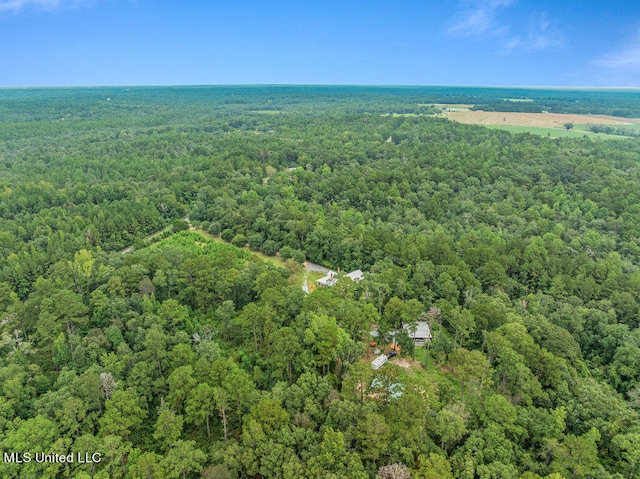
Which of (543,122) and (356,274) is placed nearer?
(356,274)

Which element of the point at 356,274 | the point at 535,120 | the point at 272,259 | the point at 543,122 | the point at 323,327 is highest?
the point at 535,120

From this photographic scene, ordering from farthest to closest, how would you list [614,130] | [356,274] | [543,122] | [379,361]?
1. [543,122]
2. [614,130]
3. [356,274]
4. [379,361]

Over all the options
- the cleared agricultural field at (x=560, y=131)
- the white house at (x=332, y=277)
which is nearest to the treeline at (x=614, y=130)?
the cleared agricultural field at (x=560, y=131)

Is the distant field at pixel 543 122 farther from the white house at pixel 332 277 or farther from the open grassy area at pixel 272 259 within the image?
the open grassy area at pixel 272 259

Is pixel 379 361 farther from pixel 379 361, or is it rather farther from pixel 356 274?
pixel 356 274

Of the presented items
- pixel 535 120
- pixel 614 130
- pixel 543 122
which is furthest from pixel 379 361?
pixel 535 120

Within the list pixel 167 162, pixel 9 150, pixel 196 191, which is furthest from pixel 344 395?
pixel 9 150

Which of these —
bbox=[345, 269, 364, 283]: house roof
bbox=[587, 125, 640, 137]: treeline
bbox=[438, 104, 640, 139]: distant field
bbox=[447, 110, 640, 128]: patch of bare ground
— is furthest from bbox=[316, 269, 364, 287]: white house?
bbox=[587, 125, 640, 137]: treeline

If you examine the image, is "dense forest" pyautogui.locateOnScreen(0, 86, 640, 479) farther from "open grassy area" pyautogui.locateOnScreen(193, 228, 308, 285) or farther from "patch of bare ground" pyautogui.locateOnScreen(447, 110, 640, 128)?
"patch of bare ground" pyautogui.locateOnScreen(447, 110, 640, 128)

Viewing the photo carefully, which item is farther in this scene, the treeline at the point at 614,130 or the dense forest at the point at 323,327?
the treeline at the point at 614,130
